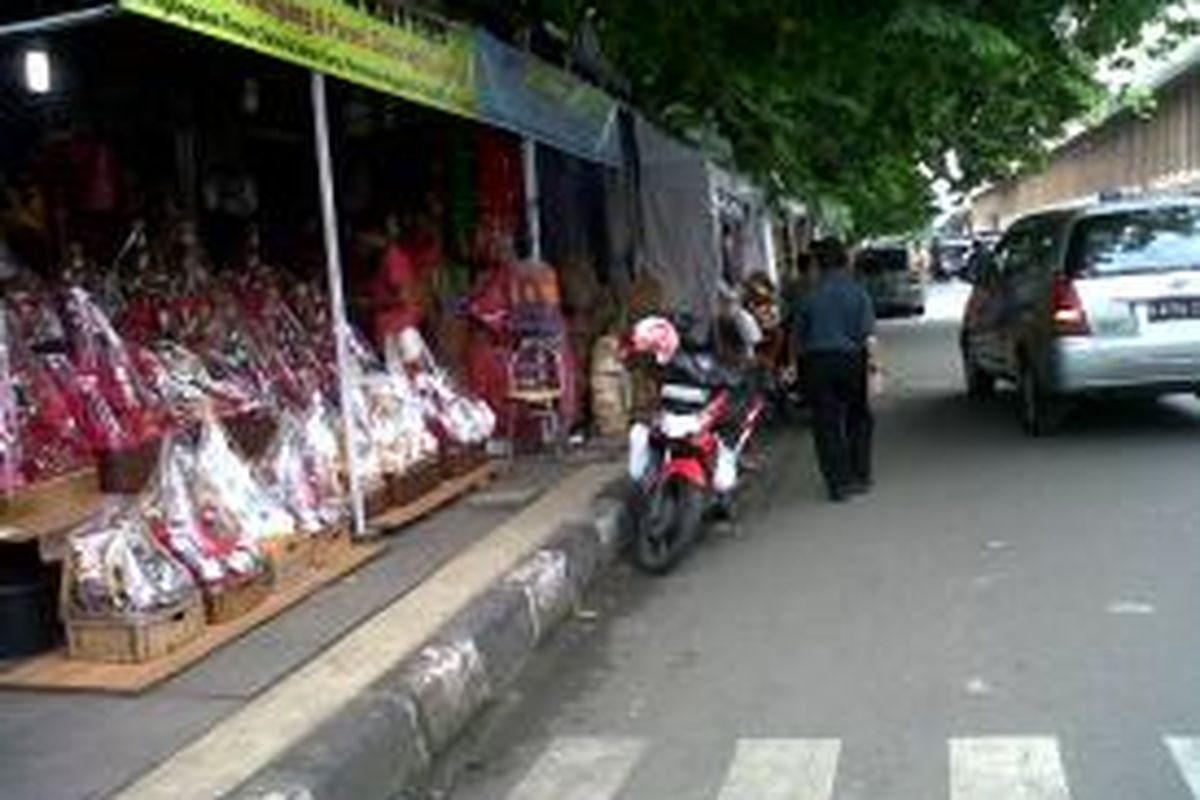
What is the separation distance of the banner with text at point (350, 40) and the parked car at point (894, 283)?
32.3 metres

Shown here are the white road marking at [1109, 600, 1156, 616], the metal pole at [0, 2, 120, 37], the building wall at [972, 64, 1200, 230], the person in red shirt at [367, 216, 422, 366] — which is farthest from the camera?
the building wall at [972, 64, 1200, 230]

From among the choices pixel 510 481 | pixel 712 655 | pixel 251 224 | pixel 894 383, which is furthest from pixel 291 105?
pixel 894 383

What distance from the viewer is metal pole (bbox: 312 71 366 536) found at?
31.7 feet

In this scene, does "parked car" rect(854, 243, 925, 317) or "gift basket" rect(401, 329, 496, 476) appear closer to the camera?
"gift basket" rect(401, 329, 496, 476)

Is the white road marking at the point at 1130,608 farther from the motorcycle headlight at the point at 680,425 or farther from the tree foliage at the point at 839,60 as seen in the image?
the tree foliage at the point at 839,60

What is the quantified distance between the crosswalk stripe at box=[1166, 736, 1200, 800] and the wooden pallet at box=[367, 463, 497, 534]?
15.9ft

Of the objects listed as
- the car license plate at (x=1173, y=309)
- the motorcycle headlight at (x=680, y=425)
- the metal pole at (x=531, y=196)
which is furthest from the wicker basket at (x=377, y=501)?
the car license plate at (x=1173, y=309)

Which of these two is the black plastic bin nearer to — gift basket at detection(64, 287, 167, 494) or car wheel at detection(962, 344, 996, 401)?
gift basket at detection(64, 287, 167, 494)

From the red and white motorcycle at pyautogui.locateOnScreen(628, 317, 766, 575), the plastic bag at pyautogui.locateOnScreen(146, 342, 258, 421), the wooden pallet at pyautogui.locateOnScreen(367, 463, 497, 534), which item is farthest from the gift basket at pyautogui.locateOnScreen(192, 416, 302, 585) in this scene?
the red and white motorcycle at pyautogui.locateOnScreen(628, 317, 766, 575)

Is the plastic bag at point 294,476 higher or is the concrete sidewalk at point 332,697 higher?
the plastic bag at point 294,476

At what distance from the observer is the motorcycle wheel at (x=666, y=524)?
10.7m

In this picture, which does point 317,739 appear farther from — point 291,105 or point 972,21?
point 972,21

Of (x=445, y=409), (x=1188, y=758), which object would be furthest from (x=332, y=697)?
(x=445, y=409)

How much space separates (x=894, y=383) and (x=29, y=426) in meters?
15.4
